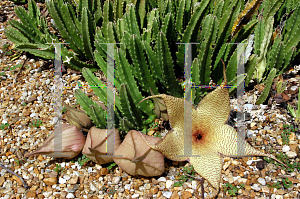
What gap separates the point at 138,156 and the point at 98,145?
0.26 m

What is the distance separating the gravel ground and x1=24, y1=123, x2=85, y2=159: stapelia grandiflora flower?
4.6 inches

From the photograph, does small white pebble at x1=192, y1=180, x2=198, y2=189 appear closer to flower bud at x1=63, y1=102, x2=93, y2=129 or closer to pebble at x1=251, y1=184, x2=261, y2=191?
pebble at x1=251, y1=184, x2=261, y2=191

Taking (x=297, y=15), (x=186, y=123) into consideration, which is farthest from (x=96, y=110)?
(x=297, y=15)

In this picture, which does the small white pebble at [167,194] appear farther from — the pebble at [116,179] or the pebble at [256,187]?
the pebble at [256,187]

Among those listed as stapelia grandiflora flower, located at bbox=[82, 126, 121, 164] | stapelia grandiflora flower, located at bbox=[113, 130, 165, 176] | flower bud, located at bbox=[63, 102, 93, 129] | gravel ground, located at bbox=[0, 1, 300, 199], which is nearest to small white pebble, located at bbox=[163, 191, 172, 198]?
gravel ground, located at bbox=[0, 1, 300, 199]

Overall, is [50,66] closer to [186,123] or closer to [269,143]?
[186,123]

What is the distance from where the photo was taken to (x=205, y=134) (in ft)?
4.50

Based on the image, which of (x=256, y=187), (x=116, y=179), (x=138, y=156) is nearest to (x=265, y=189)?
(x=256, y=187)

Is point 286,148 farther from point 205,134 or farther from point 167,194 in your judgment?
point 167,194

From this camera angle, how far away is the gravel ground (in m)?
1.42

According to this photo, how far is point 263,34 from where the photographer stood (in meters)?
1.86

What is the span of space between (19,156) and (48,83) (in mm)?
644

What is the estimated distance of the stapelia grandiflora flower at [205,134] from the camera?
1248 millimetres

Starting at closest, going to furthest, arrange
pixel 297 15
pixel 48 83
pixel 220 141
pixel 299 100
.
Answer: pixel 220 141 → pixel 299 100 → pixel 297 15 → pixel 48 83
